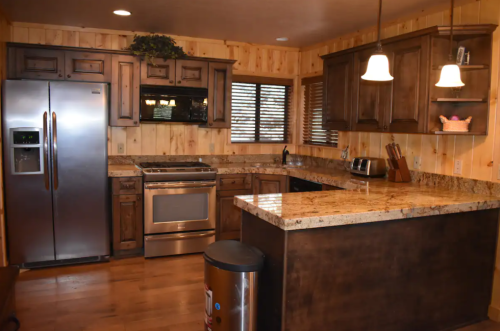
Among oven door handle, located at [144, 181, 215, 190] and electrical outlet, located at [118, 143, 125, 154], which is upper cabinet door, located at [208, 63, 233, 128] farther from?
electrical outlet, located at [118, 143, 125, 154]

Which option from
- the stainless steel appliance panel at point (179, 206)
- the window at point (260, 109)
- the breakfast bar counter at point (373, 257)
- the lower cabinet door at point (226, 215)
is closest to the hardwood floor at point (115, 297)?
the stainless steel appliance panel at point (179, 206)

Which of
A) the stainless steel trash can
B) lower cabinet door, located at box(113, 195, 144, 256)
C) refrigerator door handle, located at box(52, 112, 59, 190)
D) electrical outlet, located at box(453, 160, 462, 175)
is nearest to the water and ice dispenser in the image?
refrigerator door handle, located at box(52, 112, 59, 190)

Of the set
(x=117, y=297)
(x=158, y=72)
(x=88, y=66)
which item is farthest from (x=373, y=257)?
(x=88, y=66)

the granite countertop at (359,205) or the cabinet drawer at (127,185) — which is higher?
the granite countertop at (359,205)

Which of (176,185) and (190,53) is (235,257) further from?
(190,53)

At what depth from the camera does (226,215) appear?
4727 millimetres

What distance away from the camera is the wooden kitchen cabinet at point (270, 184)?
4.76m

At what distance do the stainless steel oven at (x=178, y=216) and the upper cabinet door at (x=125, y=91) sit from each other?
82 cm

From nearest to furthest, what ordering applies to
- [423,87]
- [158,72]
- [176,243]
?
[423,87]
[176,243]
[158,72]

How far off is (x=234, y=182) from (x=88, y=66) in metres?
1.99

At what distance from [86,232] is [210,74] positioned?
86.3 inches

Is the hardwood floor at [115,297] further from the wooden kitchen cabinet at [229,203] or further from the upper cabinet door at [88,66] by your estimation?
the upper cabinet door at [88,66]

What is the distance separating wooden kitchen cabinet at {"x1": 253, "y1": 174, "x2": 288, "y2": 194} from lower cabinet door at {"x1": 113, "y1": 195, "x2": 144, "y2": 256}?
4.34 feet

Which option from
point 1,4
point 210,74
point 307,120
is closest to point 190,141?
point 210,74
